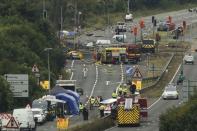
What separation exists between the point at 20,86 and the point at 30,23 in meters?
62.3

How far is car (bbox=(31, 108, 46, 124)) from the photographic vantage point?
2559 inches

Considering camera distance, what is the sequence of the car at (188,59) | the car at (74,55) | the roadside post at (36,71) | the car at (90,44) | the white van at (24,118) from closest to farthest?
the white van at (24,118), the roadside post at (36,71), the car at (188,59), the car at (74,55), the car at (90,44)

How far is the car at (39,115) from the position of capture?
65.0 m

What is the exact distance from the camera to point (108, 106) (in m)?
70.4

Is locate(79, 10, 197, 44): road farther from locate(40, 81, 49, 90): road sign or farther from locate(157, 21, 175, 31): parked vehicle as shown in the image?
locate(40, 81, 49, 90): road sign

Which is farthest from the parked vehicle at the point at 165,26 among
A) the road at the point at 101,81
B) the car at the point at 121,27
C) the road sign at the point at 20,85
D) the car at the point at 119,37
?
the road sign at the point at 20,85

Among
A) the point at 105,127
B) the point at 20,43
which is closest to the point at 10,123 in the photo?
the point at 105,127

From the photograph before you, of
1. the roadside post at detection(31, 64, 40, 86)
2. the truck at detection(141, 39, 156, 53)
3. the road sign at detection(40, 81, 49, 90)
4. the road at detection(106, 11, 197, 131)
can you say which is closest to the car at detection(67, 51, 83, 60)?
the truck at detection(141, 39, 156, 53)

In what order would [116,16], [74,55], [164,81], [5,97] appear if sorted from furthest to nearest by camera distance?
1. [116,16]
2. [74,55]
3. [164,81]
4. [5,97]

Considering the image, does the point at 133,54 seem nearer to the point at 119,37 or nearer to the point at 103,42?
the point at 103,42

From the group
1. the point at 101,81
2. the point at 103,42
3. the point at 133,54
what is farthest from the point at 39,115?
the point at 103,42

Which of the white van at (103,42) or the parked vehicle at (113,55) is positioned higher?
the white van at (103,42)

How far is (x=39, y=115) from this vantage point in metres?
66.2

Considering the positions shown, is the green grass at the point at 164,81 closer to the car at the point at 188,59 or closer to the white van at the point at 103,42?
the car at the point at 188,59
